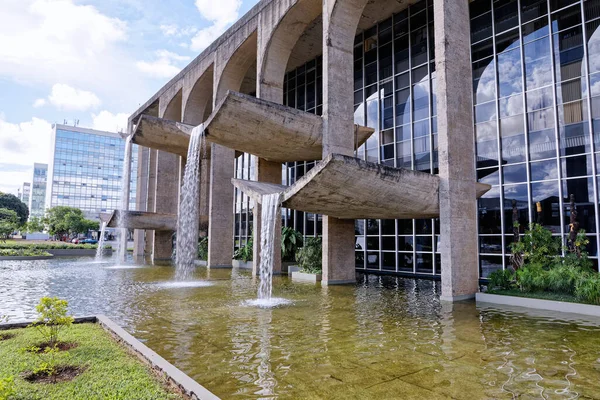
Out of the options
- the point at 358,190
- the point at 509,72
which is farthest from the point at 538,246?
the point at 509,72

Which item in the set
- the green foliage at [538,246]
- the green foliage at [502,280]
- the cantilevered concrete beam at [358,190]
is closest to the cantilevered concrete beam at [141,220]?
the cantilevered concrete beam at [358,190]

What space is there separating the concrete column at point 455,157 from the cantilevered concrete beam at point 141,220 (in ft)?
61.6

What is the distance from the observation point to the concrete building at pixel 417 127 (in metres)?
12.3

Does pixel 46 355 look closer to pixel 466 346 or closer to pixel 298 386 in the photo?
pixel 298 386

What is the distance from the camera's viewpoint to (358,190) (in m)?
10.5

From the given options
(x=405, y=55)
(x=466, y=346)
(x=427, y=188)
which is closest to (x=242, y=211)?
(x=405, y=55)

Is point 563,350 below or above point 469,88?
below

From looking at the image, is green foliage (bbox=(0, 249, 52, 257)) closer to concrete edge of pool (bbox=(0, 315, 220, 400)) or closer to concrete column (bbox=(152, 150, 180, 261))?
concrete column (bbox=(152, 150, 180, 261))

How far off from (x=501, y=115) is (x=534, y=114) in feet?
4.02

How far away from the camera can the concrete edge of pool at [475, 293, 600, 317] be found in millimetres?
9695

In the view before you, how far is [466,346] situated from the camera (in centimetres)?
673

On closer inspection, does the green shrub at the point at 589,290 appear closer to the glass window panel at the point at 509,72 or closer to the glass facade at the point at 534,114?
the glass facade at the point at 534,114

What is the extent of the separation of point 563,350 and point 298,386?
4.55 metres

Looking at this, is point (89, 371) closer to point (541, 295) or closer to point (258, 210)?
point (541, 295)
